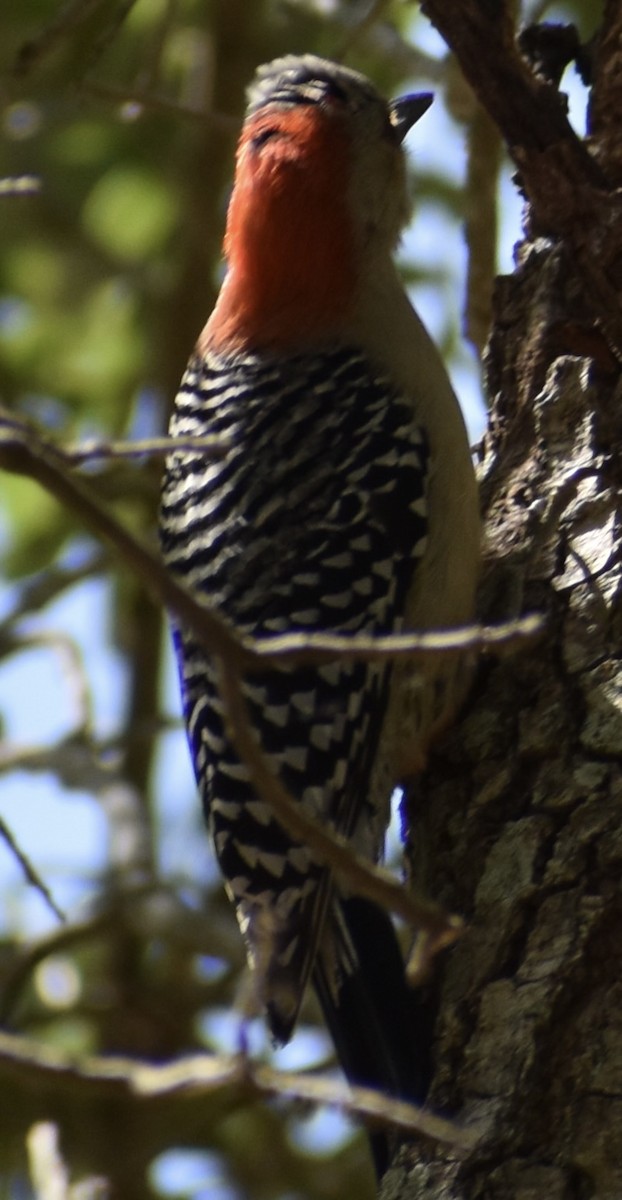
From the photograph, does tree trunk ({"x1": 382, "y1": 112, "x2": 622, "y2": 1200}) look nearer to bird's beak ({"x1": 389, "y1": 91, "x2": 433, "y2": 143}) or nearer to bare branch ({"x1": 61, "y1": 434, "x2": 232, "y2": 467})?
bird's beak ({"x1": 389, "y1": 91, "x2": 433, "y2": 143})

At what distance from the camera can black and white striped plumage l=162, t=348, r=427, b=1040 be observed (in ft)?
10.1

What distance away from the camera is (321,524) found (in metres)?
3.38

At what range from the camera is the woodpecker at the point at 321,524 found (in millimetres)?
3010

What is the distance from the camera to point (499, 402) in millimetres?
3570

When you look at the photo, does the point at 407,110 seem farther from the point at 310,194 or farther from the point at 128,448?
the point at 128,448

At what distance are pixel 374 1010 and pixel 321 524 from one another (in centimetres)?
102

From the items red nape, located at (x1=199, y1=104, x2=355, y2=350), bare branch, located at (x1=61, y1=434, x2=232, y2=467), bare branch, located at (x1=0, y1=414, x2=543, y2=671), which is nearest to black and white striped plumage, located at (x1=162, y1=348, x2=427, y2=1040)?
red nape, located at (x1=199, y1=104, x2=355, y2=350)

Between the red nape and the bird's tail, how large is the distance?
4.88 feet

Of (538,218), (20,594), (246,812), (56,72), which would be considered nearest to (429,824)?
(246,812)

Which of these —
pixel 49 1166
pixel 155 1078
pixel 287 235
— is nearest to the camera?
pixel 155 1078

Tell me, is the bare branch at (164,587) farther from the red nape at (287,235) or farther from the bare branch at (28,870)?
the red nape at (287,235)

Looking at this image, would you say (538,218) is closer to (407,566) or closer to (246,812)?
(407,566)

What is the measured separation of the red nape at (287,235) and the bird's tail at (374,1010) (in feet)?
4.88

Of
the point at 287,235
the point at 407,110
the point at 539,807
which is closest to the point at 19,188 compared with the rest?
the point at 539,807
